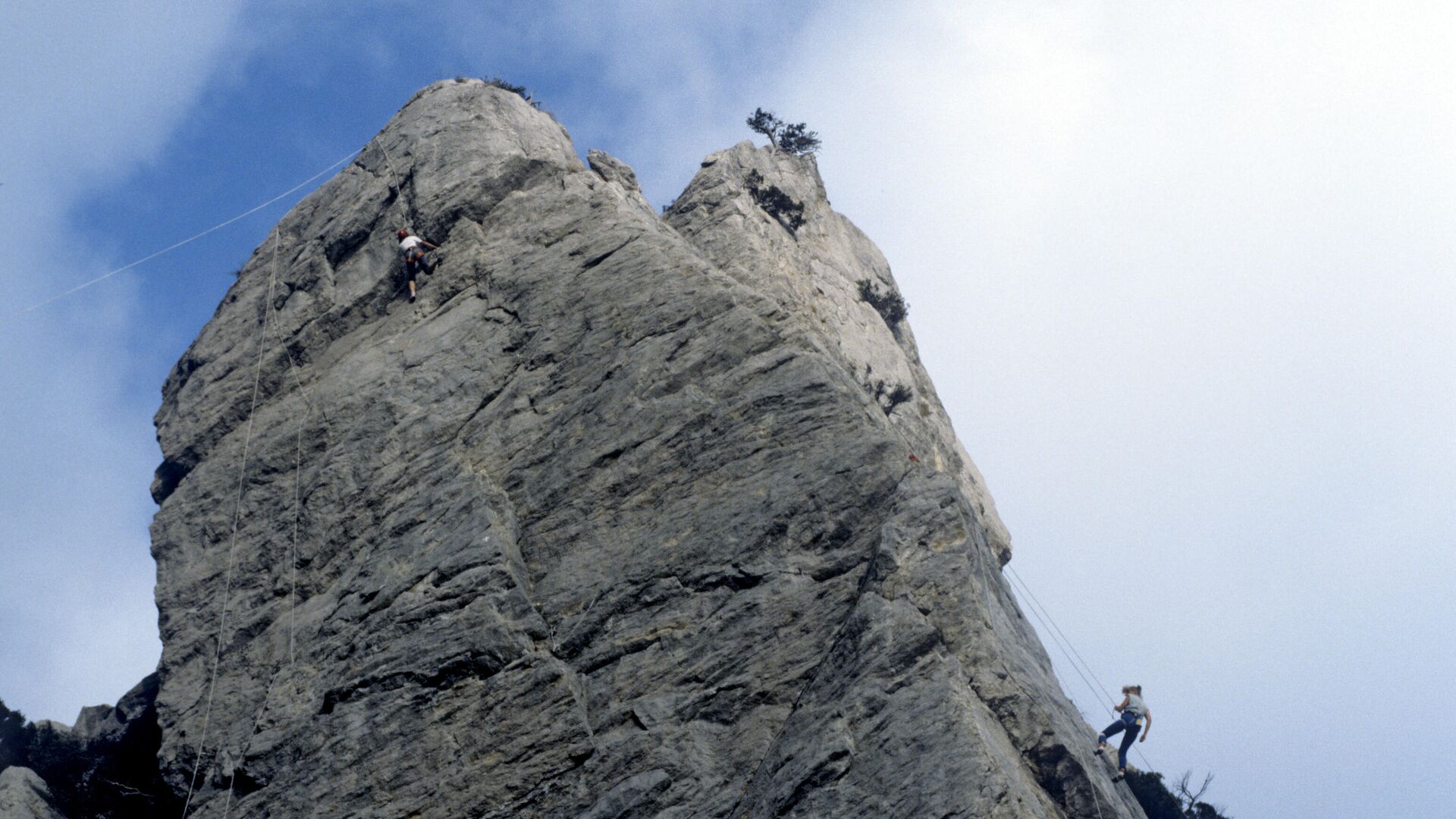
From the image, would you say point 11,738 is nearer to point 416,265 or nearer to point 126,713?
point 126,713

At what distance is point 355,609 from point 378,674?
1.41 meters

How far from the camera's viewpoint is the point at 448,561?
17.9 meters

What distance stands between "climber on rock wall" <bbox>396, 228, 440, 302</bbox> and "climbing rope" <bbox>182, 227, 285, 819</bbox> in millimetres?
3270

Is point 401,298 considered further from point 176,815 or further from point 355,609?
point 176,815

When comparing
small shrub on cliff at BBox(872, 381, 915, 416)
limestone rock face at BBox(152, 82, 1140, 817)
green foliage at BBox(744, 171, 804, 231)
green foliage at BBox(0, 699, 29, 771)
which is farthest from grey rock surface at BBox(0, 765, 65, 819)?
green foliage at BBox(744, 171, 804, 231)

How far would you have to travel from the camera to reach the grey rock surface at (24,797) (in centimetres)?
2125

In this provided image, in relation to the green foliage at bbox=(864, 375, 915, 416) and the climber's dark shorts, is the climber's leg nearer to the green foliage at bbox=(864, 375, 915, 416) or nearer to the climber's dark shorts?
the green foliage at bbox=(864, 375, 915, 416)

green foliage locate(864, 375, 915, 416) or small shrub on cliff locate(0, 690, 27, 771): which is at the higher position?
green foliage locate(864, 375, 915, 416)

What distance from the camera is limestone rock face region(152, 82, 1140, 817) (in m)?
15.4

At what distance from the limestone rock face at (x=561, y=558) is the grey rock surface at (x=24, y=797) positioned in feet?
13.9

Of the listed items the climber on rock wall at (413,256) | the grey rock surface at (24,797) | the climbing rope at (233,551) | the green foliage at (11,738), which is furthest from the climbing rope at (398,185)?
the green foliage at (11,738)

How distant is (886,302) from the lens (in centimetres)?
3081

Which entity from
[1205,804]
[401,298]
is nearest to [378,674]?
[401,298]

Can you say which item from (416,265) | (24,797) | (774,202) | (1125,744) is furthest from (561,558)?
(774,202)
